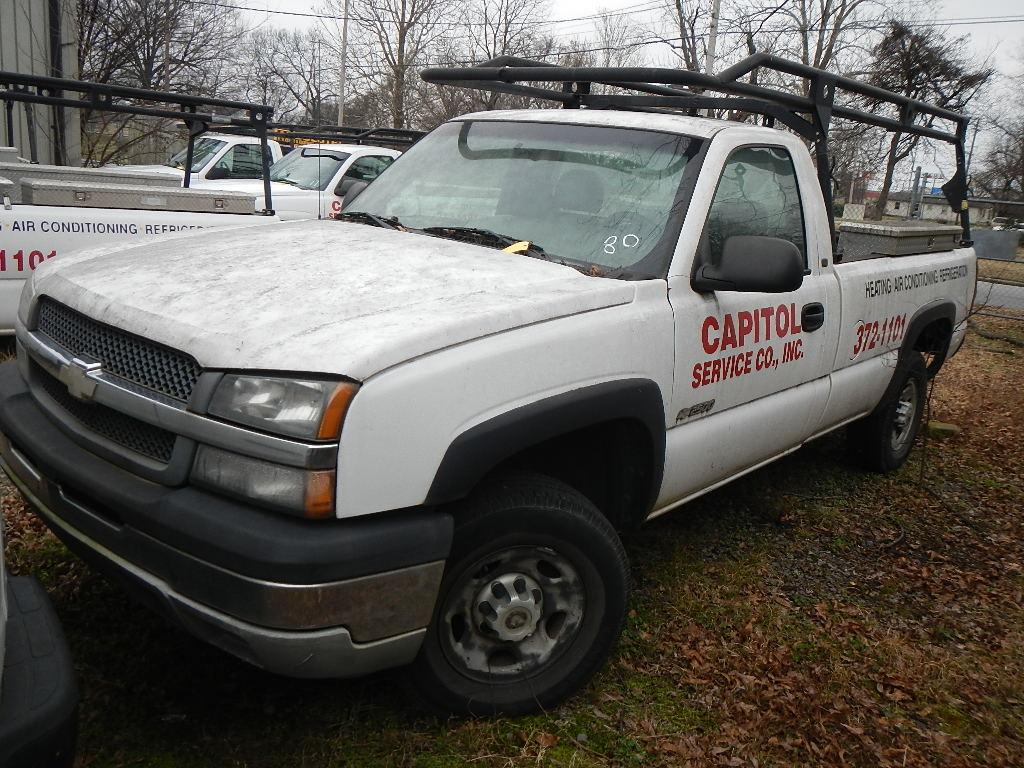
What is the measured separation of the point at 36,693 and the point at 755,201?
3.13 metres

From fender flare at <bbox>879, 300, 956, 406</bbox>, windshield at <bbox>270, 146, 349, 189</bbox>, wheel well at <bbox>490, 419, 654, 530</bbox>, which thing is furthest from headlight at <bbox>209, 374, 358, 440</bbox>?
windshield at <bbox>270, 146, 349, 189</bbox>

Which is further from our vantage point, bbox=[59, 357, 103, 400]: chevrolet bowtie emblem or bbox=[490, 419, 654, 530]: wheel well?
bbox=[490, 419, 654, 530]: wheel well

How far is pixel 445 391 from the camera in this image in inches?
91.7

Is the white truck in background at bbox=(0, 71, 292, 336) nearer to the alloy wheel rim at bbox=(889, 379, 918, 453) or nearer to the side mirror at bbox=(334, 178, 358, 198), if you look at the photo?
the side mirror at bbox=(334, 178, 358, 198)

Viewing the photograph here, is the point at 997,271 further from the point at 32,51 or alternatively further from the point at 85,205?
the point at 32,51

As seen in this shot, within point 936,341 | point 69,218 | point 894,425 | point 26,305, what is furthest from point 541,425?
point 69,218

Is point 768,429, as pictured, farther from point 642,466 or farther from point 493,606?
point 493,606

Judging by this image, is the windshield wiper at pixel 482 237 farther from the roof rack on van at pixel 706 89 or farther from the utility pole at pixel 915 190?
the utility pole at pixel 915 190

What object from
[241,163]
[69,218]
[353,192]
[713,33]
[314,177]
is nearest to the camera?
[353,192]

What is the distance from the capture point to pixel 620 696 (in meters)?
3.05

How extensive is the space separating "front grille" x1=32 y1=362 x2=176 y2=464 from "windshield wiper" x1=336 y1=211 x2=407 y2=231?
1.44 meters

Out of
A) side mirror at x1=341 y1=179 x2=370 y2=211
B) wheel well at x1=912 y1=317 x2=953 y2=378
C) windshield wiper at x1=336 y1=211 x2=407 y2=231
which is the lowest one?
wheel well at x1=912 y1=317 x2=953 y2=378

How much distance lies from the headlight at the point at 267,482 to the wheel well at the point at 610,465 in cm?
97

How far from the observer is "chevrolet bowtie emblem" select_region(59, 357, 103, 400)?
2.49 m
